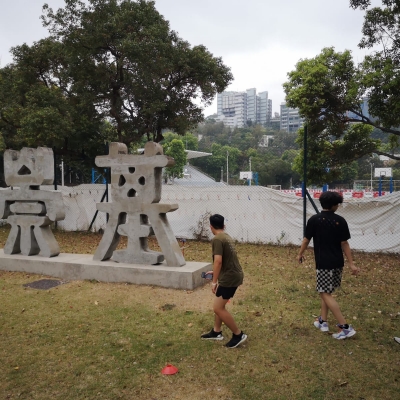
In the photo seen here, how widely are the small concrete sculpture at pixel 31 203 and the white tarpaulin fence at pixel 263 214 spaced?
196 inches

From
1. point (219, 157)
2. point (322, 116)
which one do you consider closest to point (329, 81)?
point (322, 116)

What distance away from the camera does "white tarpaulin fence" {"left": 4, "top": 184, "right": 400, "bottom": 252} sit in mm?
10242

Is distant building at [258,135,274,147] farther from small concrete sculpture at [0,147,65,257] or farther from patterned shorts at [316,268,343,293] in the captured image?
patterned shorts at [316,268,343,293]

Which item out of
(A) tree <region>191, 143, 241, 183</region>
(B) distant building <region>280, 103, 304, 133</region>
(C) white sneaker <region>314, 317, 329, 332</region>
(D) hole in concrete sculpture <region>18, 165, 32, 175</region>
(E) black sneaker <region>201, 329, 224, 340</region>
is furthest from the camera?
(B) distant building <region>280, 103, 304, 133</region>

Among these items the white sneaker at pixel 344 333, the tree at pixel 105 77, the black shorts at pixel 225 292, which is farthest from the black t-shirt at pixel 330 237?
the tree at pixel 105 77

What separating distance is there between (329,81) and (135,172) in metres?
5.52

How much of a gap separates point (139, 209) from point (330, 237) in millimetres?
3894

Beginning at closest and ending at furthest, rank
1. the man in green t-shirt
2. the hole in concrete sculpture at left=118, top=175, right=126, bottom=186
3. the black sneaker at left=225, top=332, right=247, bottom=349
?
the man in green t-shirt → the black sneaker at left=225, top=332, right=247, bottom=349 → the hole in concrete sculpture at left=118, top=175, right=126, bottom=186

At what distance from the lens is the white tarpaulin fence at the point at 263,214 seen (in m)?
10.2

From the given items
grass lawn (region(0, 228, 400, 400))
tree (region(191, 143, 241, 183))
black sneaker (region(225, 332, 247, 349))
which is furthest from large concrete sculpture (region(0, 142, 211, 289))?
tree (region(191, 143, 241, 183))

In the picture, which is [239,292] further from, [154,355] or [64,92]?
[64,92]

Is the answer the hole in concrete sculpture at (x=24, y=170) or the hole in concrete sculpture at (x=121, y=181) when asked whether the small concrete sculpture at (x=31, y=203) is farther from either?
the hole in concrete sculpture at (x=121, y=181)

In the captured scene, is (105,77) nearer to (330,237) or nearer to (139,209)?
(139,209)

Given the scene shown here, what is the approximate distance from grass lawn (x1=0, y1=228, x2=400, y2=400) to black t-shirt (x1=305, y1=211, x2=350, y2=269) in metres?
0.93
